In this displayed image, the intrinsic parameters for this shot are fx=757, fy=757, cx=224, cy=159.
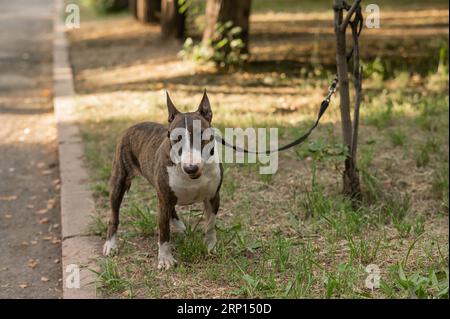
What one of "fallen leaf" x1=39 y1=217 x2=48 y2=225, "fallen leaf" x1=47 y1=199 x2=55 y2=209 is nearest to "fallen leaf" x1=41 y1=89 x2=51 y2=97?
"fallen leaf" x1=47 y1=199 x2=55 y2=209

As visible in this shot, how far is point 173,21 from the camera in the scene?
1292 centimetres

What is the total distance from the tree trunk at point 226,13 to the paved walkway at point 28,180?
2.43m

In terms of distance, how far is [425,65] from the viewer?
10.4 meters

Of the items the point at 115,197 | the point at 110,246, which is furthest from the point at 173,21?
the point at 110,246

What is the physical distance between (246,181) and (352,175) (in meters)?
0.95

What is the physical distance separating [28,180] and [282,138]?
2444mm

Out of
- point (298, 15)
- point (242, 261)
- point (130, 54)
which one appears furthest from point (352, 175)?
point (298, 15)

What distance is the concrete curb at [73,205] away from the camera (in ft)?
15.3

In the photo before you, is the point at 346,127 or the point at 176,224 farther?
the point at 346,127

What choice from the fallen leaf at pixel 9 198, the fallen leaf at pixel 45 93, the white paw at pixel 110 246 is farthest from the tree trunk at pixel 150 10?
the white paw at pixel 110 246

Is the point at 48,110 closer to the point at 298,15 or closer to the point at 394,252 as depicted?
the point at 394,252

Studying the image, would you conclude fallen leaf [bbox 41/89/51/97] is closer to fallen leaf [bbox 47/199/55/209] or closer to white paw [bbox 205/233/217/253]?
fallen leaf [bbox 47/199/55/209]

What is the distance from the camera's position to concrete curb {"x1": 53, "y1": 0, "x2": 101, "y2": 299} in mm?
4648

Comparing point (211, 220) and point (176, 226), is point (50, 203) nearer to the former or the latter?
point (176, 226)
